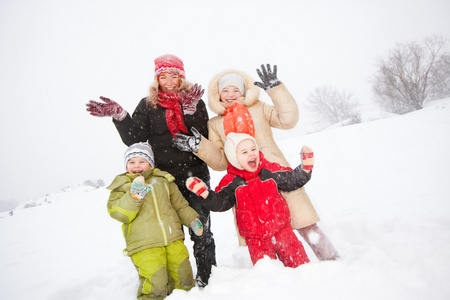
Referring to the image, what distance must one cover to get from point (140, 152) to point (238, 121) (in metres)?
1.25

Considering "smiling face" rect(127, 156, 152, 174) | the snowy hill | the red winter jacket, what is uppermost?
"smiling face" rect(127, 156, 152, 174)

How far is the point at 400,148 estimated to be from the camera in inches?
262

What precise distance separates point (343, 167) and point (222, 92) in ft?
17.9

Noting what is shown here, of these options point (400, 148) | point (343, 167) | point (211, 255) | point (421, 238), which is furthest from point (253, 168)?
point (400, 148)

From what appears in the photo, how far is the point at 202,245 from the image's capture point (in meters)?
2.57

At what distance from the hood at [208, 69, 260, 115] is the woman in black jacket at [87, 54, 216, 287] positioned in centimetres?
20

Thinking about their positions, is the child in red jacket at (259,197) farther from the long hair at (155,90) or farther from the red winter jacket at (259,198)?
the long hair at (155,90)

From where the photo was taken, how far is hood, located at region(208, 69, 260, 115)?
2617 mm

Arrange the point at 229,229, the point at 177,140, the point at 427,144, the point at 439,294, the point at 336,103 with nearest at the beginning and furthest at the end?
the point at 439,294 < the point at 177,140 < the point at 229,229 < the point at 427,144 < the point at 336,103

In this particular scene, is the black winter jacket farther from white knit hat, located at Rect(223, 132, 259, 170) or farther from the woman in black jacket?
white knit hat, located at Rect(223, 132, 259, 170)

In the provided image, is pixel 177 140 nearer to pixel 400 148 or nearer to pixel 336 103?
pixel 400 148

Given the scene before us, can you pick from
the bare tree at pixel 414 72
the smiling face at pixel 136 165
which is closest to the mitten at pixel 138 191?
the smiling face at pixel 136 165

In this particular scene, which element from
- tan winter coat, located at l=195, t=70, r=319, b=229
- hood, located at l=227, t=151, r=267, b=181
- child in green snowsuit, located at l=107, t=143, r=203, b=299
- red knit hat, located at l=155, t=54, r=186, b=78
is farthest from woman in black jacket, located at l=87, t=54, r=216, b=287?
hood, located at l=227, t=151, r=267, b=181

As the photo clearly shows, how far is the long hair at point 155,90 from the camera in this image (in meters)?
2.57
